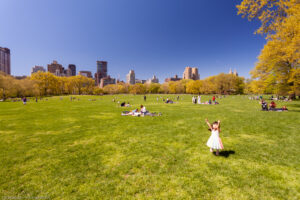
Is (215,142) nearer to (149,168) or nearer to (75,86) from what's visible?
(149,168)

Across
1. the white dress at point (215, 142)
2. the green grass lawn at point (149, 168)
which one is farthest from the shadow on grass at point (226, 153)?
the white dress at point (215, 142)

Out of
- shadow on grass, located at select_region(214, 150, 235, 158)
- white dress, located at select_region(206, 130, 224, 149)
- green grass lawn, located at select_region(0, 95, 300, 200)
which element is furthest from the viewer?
shadow on grass, located at select_region(214, 150, 235, 158)

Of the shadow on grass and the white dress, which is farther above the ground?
the white dress

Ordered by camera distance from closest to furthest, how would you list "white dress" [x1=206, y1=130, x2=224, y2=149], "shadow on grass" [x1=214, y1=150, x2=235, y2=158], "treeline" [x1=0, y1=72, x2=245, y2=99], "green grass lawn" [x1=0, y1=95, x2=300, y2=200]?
"green grass lawn" [x1=0, y1=95, x2=300, y2=200] → "white dress" [x1=206, y1=130, x2=224, y2=149] → "shadow on grass" [x1=214, y1=150, x2=235, y2=158] → "treeline" [x1=0, y1=72, x2=245, y2=99]

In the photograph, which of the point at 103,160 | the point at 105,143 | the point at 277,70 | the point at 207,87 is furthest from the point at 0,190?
the point at 207,87

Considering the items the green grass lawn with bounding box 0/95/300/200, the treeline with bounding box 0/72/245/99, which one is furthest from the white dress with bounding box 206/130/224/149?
the treeline with bounding box 0/72/245/99

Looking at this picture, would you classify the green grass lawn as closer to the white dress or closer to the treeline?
the white dress

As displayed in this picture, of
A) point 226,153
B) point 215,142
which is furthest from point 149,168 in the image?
point 226,153

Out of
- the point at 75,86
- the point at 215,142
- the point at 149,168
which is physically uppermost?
the point at 75,86

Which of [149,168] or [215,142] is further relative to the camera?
[215,142]

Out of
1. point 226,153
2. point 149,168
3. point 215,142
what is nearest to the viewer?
point 149,168

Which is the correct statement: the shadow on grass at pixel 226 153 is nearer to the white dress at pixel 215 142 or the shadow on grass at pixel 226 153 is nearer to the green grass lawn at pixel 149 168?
the green grass lawn at pixel 149 168

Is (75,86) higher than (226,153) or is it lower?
higher

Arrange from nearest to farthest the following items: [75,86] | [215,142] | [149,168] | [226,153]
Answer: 1. [149,168]
2. [215,142]
3. [226,153]
4. [75,86]
